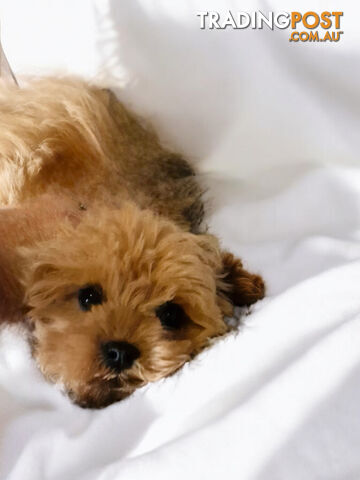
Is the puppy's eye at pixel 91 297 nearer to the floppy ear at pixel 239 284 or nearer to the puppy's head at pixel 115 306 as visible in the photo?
the puppy's head at pixel 115 306

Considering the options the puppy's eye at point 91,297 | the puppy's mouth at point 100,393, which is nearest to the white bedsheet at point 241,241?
the puppy's mouth at point 100,393

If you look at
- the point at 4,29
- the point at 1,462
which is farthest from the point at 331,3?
the point at 1,462

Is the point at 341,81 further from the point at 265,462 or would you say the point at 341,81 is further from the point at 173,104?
the point at 265,462

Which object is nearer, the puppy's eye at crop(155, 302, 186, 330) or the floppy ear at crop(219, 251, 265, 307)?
the puppy's eye at crop(155, 302, 186, 330)

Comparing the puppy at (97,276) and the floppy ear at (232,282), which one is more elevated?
the puppy at (97,276)

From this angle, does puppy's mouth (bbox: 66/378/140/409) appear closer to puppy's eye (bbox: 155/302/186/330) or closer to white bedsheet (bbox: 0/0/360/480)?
white bedsheet (bbox: 0/0/360/480)

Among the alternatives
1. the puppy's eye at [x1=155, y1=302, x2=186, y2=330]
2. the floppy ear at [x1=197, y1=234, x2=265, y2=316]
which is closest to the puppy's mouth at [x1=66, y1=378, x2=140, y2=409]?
the puppy's eye at [x1=155, y1=302, x2=186, y2=330]

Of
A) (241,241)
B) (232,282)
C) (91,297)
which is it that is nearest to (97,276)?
(91,297)

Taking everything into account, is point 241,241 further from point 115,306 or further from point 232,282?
point 115,306
